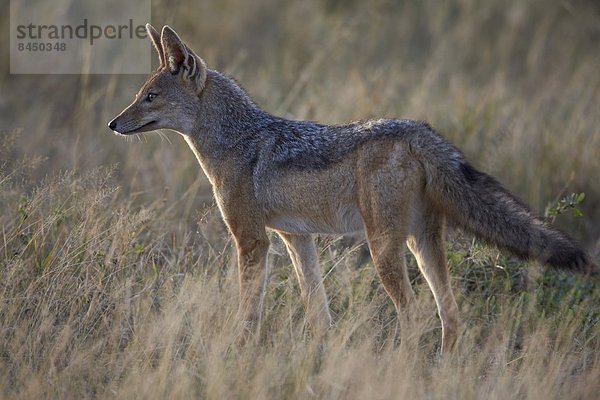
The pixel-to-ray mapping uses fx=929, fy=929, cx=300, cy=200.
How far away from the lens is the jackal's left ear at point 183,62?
7.48m

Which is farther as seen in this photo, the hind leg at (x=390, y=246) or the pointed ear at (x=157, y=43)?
the pointed ear at (x=157, y=43)

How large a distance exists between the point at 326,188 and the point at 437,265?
101 cm

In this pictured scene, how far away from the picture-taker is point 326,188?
22.6 ft

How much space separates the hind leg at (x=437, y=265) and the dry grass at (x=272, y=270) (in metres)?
0.23

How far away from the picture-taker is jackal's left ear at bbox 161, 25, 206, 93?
7480 mm

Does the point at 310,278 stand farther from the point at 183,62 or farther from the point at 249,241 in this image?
the point at 183,62

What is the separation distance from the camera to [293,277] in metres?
7.73

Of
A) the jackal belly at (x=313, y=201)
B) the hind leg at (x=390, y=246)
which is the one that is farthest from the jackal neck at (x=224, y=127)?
the hind leg at (x=390, y=246)

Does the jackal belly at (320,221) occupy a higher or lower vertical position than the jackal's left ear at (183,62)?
lower

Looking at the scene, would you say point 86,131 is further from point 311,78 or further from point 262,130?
point 262,130

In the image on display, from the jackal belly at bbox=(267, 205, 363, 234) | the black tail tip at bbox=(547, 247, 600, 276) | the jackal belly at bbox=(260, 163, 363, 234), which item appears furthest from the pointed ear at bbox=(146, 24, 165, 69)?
the black tail tip at bbox=(547, 247, 600, 276)

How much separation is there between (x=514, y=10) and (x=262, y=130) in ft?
33.8

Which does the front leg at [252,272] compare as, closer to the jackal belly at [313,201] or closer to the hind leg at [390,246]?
the jackal belly at [313,201]

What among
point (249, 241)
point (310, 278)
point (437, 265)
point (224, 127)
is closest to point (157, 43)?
point (224, 127)
